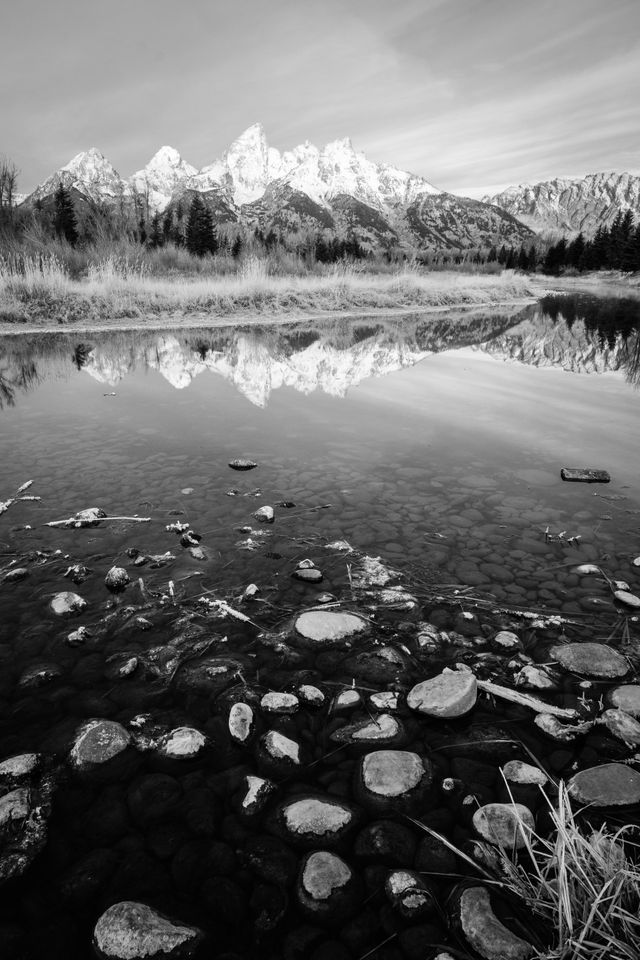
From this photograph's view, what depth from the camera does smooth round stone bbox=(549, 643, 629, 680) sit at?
7.06 ft

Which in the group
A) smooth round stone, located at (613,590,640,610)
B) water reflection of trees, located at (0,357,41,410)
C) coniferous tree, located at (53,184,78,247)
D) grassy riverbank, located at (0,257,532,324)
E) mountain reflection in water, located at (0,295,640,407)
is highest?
coniferous tree, located at (53,184,78,247)

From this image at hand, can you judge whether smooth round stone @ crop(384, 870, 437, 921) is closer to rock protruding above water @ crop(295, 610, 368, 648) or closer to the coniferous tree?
rock protruding above water @ crop(295, 610, 368, 648)

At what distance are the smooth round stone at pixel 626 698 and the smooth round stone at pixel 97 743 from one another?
6.48ft

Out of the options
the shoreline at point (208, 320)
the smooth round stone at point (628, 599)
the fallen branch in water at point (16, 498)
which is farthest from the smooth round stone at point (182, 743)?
the shoreline at point (208, 320)

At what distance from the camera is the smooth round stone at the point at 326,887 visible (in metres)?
1.28

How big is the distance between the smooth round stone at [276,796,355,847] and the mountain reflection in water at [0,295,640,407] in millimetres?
5605

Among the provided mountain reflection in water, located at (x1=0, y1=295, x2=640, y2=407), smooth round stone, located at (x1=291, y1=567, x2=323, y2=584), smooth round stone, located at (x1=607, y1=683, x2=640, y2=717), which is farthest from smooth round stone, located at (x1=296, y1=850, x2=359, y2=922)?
mountain reflection in water, located at (x1=0, y1=295, x2=640, y2=407)

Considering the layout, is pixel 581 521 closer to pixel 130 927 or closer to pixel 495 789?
pixel 495 789

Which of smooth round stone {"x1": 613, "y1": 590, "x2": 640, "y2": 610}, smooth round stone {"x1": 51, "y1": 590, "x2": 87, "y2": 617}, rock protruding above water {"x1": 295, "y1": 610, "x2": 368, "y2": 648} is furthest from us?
smooth round stone {"x1": 613, "y1": 590, "x2": 640, "y2": 610}

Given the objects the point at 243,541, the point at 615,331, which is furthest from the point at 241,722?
the point at 615,331

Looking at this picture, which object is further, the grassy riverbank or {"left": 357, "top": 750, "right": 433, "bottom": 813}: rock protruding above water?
the grassy riverbank

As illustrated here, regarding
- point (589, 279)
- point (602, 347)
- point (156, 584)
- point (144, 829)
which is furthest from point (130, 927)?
point (589, 279)

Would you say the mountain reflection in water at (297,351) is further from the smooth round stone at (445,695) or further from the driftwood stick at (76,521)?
the smooth round stone at (445,695)

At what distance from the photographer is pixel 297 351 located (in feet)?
35.4
